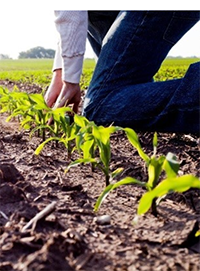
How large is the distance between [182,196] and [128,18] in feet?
4.25

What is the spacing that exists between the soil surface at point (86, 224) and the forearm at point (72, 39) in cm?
73

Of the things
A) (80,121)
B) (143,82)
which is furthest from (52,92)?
(80,121)

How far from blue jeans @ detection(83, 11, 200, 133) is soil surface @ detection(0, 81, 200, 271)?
45 cm

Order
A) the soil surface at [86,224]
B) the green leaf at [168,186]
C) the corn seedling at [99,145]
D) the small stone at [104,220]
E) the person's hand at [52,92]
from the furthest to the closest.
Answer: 1. the person's hand at [52,92]
2. the corn seedling at [99,145]
3. the small stone at [104,220]
4. the soil surface at [86,224]
5. the green leaf at [168,186]

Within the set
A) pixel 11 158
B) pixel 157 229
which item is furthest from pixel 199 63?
pixel 157 229

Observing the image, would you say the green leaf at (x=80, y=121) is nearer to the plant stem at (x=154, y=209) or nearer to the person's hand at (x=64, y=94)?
the person's hand at (x=64, y=94)

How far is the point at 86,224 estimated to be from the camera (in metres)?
1.15

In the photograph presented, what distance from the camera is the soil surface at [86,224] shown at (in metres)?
0.92

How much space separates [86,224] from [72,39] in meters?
1.42

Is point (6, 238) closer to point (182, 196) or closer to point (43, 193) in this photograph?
point (43, 193)

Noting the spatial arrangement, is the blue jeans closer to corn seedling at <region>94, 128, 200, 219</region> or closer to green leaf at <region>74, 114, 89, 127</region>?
green leaf at <region>74, 114, 89, 127</region>

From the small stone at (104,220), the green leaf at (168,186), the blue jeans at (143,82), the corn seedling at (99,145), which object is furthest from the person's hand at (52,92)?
the green leaf at (168,186)

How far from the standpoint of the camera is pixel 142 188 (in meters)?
1.49

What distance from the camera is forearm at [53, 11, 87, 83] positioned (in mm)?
2269
